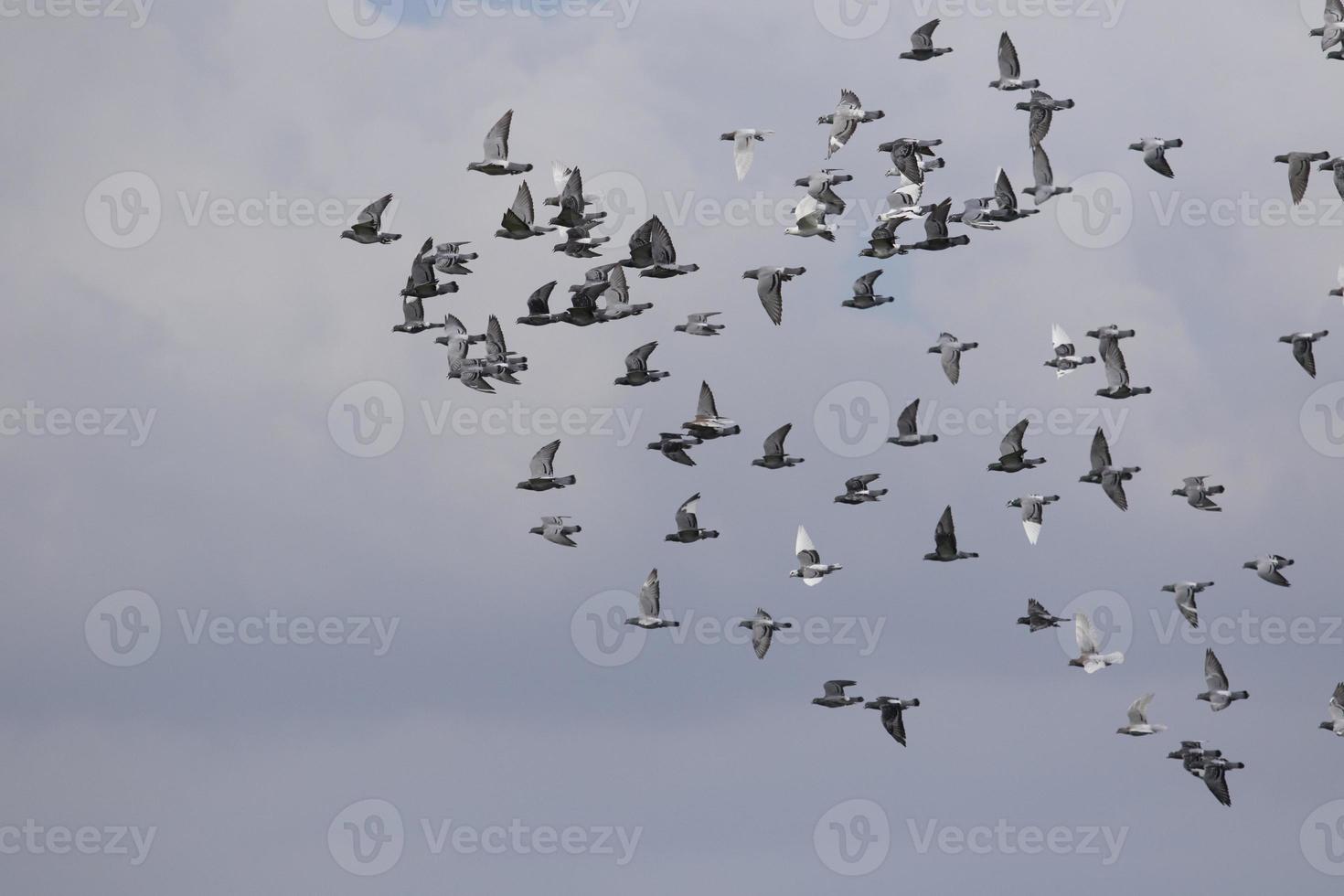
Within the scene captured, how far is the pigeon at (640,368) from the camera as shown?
89.7m

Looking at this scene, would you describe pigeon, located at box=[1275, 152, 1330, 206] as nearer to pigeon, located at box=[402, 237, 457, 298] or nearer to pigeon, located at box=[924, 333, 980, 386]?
pigeon, located at box=[924, 333, 980, 386]

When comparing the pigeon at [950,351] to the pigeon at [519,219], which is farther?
the pigeon at [950,351]

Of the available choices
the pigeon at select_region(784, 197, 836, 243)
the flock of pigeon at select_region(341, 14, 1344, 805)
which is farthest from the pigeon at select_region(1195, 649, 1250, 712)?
the pigeon at select_region(784, 197, 836, 243)

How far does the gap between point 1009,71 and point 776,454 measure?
1467 centimetres

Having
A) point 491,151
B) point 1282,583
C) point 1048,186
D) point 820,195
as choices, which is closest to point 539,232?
point 491,151

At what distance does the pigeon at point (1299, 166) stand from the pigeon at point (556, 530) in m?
25.3

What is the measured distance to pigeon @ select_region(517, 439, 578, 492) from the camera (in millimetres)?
90438

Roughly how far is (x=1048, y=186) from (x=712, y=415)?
527 inches

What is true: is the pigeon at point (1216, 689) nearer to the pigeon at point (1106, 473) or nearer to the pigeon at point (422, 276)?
the pigeon at point (1106, 473)

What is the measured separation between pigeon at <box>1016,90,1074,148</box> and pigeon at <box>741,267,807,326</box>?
9.39 meters

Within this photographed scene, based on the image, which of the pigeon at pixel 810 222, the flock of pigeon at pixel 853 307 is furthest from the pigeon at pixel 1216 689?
the pigeon at pixel 810 222

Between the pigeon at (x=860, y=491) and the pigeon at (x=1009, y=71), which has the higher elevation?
the pigeon at (x=1009, y=71)

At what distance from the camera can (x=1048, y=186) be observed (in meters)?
92.2

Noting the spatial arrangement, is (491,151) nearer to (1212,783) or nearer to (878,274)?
(878,274)
